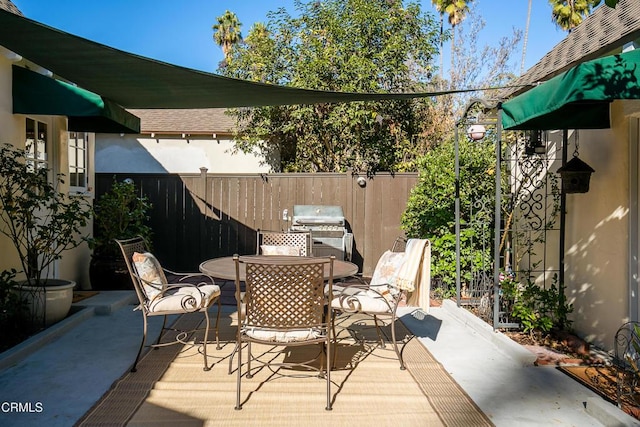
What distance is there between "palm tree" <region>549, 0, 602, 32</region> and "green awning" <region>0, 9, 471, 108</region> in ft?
47.9

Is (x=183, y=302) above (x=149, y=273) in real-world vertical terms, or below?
below

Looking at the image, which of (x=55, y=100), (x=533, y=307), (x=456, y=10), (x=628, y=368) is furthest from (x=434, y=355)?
(x=456, y=10)

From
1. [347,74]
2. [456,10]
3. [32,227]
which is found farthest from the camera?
[456,10]

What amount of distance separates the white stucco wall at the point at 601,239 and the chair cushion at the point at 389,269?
1.75 meters

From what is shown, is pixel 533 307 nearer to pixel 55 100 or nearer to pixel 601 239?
pixel 601 239

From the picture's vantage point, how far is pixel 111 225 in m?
6.38

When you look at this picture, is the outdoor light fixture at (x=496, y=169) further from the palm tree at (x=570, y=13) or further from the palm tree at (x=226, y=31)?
the palm tree at (x=226, y=31)

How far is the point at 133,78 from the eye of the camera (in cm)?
364

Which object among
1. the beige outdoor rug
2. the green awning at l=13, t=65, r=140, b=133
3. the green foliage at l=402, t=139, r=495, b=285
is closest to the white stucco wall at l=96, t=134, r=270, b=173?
the green foliage at l=402, t=139, r=495, b=285

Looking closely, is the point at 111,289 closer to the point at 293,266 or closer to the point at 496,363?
the point at 293,266

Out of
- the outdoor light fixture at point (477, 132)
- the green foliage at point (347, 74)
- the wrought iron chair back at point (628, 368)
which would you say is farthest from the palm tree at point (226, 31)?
the wrought iron chair back at point (628, 368)

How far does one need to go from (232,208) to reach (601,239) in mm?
5656

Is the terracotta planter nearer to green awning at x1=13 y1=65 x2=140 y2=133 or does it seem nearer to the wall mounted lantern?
green awning at x1=13 y1=65 x2=140 y2=133

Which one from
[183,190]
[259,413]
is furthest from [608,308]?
[183,190]
